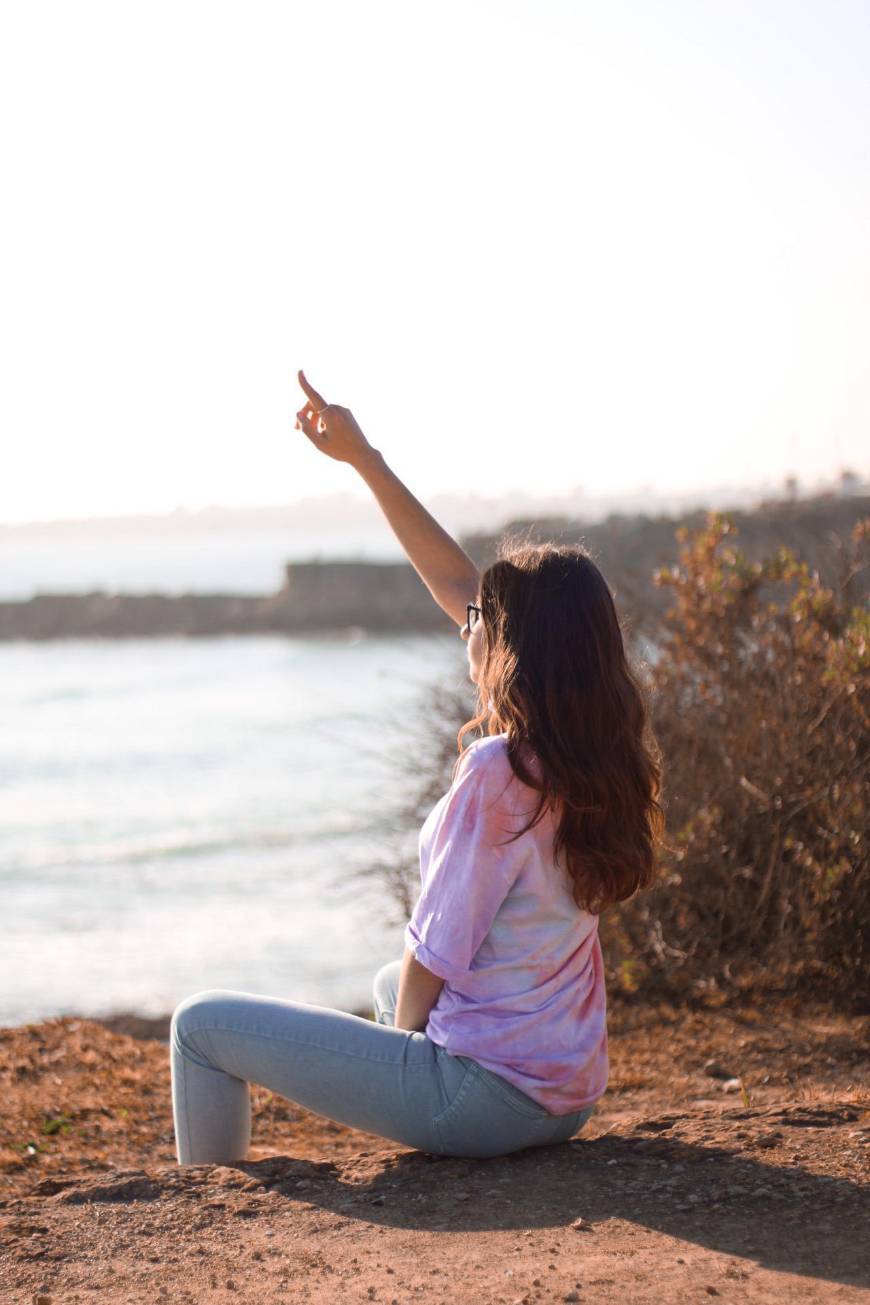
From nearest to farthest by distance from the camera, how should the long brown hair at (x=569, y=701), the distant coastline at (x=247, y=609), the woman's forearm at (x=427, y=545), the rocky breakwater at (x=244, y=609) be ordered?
1. the long brown hair at (x=569, y=701)
2. the woman's forearm at (x=427, y=545)
3. the distant coastline at (x=247, y=609)
4. the rocky breakwater at (x=244, y=609)

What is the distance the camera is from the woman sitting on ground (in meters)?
2.71

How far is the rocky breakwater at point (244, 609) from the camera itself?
2345 inches

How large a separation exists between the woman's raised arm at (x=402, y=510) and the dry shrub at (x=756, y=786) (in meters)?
2.10

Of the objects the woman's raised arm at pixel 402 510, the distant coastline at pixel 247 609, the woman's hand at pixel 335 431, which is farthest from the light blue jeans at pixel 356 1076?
the distant coastline at pixel 247 609

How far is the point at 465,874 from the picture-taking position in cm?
271

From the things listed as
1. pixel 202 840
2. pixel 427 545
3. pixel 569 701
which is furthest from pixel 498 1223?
pixel 202 840

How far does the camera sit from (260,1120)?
194 inches

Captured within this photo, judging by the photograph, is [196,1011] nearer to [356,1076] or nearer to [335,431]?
[356,1076]

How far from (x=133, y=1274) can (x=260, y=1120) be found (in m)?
2.31

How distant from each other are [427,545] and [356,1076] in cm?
134

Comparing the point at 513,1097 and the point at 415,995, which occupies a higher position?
the point at 415,995

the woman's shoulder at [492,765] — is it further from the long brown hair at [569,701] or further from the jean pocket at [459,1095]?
the jean pocket at [459,1095]

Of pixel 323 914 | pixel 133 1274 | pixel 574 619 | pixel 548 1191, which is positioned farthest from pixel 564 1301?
pixel 323 914

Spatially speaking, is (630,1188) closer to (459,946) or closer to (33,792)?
(459,946)
